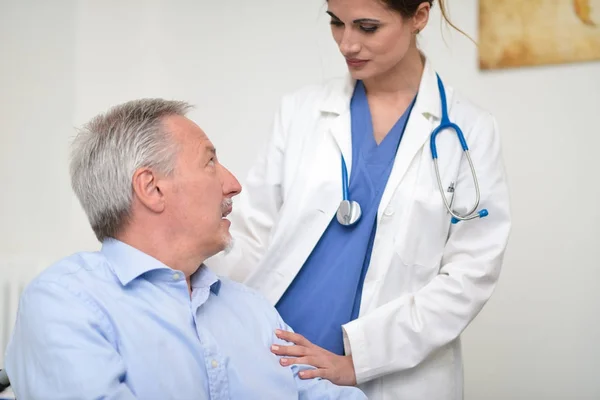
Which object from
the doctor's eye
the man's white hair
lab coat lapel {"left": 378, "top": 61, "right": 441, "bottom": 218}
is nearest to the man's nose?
the man's white hair

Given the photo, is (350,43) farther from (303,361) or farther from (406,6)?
(303,361)

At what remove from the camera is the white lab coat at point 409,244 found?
5.27 ft

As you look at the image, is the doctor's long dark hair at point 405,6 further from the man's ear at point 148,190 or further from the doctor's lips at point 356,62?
the man's ear at point 148,190

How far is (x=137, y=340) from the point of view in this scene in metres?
1.26

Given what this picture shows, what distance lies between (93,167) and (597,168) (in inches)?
67.4

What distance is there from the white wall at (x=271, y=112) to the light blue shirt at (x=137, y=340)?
1.25 m

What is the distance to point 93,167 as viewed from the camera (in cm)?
136

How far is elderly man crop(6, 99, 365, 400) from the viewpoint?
3.94ft

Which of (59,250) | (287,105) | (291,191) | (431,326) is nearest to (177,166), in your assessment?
(291,191)

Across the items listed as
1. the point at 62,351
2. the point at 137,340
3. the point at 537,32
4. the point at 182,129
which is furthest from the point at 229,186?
the point at 537,32

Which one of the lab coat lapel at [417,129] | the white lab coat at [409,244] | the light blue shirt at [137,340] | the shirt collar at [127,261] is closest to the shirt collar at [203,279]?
the light blue shirt at [137,340]

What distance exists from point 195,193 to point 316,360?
1.39ft

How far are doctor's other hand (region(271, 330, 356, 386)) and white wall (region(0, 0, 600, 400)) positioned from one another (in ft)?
3.74

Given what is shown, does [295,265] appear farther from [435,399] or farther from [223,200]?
[435,399]
